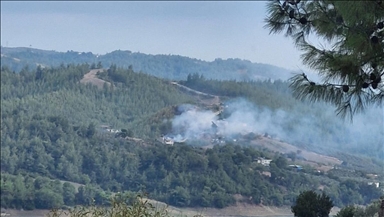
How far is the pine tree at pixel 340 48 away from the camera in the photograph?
7.76 meters

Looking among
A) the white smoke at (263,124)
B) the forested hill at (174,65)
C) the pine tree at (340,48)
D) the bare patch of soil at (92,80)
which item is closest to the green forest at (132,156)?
the bare patch of soil at (92,80)

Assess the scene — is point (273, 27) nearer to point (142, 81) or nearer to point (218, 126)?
point (218, 126)

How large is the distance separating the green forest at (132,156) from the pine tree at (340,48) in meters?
9.75

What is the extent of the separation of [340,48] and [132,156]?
3588cm

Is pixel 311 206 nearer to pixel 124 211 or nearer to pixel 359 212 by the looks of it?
pixel 359 212

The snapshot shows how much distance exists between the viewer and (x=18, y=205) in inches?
1345

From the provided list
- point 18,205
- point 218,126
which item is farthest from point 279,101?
point 18,205

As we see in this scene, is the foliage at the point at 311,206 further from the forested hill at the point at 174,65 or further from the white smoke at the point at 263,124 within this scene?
the forested hill at the point at 174,65

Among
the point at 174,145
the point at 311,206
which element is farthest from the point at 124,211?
the point at 174,145

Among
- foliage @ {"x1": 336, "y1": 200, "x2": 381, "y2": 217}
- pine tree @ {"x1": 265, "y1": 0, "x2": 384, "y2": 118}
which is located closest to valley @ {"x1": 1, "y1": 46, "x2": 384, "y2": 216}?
foliage @ {"x1": 336, "y1": 200, "x2": 381, "y2": 217}

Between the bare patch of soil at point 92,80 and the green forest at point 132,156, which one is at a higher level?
the bare patch of soil at point 92,80

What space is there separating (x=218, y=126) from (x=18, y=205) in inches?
861

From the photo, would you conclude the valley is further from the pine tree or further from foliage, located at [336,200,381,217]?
the pine tree

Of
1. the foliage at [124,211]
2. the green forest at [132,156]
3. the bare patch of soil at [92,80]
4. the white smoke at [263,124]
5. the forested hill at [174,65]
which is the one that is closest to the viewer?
the foliage at [124,211]
